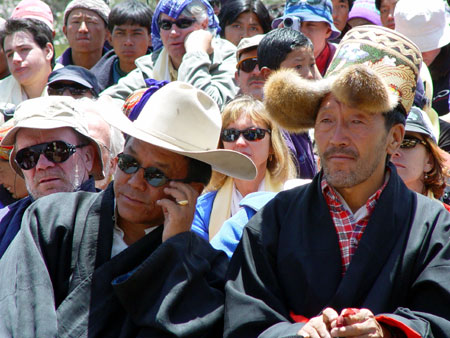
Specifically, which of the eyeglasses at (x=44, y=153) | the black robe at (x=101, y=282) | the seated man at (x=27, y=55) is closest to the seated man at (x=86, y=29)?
the seated man at (x=27, y=55)

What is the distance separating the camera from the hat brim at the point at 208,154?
3602mm

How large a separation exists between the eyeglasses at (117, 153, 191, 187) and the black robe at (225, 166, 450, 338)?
47 cm

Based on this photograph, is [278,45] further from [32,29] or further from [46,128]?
[32,29]

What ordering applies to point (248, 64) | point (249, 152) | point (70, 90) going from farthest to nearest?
point (70, 90) → point (248, 64) → point (249, 152)

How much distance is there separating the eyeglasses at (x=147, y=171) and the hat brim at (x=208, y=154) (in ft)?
0.39

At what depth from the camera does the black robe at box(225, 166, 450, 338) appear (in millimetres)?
3150

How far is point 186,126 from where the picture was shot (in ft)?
12.3

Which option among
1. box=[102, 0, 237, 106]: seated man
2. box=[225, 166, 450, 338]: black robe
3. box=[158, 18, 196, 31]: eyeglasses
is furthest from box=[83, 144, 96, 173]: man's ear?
box=[158, 18, 196, 31]: eyeglasses

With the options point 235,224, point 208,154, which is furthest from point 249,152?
point 208,154

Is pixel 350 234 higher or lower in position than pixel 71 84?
higher

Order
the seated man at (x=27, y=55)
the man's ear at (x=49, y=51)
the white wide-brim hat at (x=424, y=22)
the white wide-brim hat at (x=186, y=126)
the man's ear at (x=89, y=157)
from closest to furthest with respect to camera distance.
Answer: the white wide-brim hat at (x=186, y=126) < the man's ear at (x=89, y=157) < the white wide-brim hat at (x=424, y=22) < the seated man at (x=27, y=55) < the man's ear at (x=49, y=51)

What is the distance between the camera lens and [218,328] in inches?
135

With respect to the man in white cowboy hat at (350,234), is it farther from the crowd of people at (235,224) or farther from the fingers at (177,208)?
the fingers at (177,208)

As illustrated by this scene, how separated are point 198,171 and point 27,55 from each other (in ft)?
11.4
